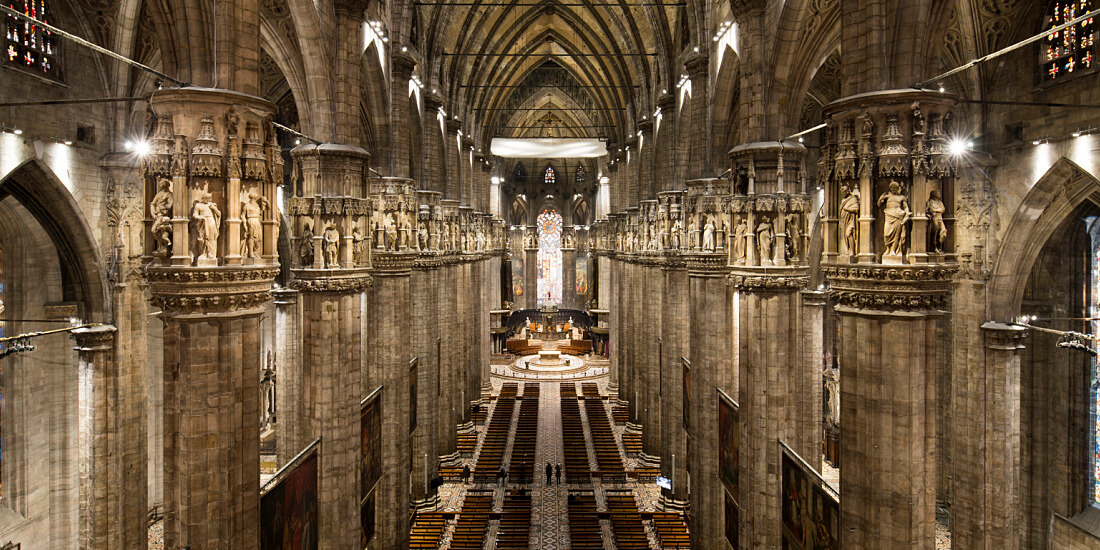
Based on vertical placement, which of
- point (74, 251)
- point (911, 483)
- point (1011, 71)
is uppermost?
point (1011, 71)

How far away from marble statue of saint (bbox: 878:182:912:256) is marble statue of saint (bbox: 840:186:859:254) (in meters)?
0.38

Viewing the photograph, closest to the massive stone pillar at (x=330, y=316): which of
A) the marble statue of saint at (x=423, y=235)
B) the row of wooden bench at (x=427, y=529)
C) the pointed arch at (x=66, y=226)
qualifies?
the pointed arch at (x=66, y=226)

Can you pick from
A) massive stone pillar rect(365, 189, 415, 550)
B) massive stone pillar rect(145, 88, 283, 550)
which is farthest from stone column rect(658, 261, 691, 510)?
massive stone pillar rect(145, 88, 283, 550)

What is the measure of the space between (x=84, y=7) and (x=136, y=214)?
5298mm

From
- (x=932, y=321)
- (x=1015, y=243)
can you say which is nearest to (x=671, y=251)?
(x=1015, y=243)

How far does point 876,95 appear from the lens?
7.82 metres

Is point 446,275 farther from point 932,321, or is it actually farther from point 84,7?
point 932,321

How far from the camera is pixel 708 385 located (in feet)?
55.0

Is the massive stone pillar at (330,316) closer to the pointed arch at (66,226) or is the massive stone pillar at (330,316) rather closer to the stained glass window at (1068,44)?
Answer: the pointed arch at (66,226)

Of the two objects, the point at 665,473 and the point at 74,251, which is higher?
the point at 74,251

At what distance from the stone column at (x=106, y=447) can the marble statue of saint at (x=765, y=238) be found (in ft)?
52.1

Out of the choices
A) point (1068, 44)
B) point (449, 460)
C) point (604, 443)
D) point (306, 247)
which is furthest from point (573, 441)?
point (1068, 44)

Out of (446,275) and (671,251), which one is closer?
(671,251)

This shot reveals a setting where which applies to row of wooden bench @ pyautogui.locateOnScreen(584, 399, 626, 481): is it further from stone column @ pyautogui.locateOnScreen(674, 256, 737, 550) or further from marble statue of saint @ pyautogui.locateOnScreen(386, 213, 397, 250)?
marble statue of saint @ pyautogui.locateOnScreen(386, 213, 397, 250)
